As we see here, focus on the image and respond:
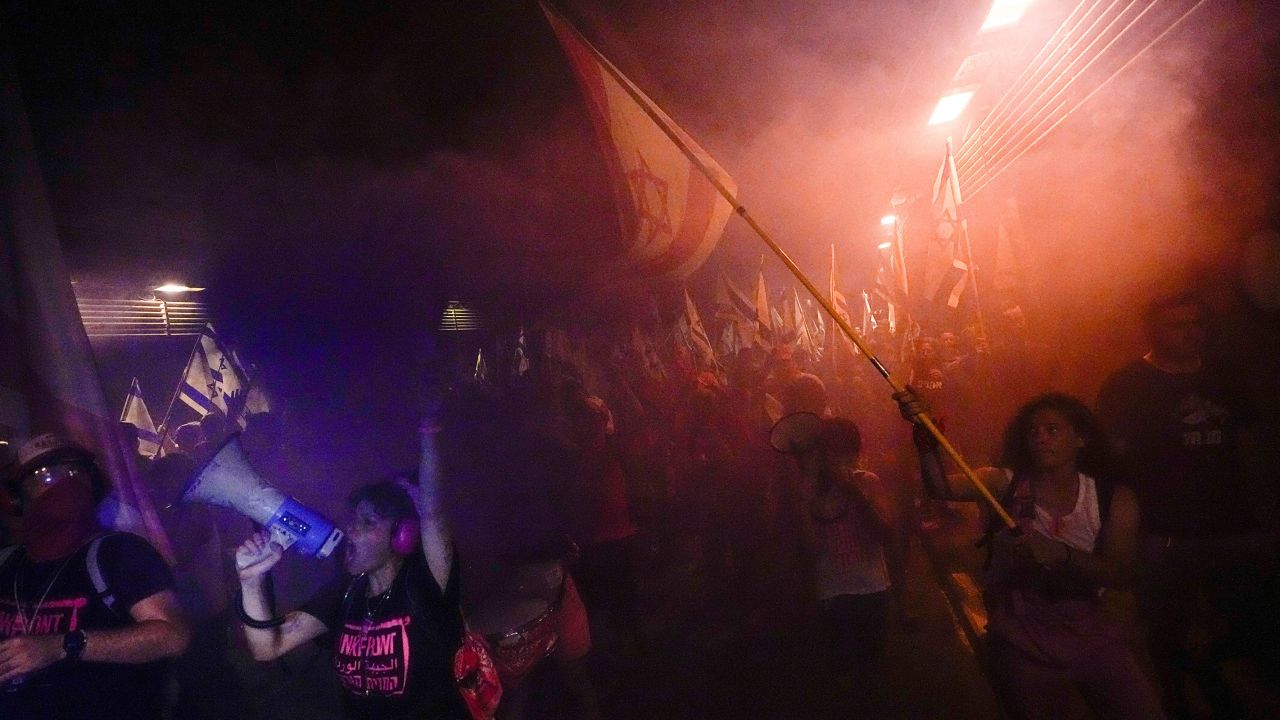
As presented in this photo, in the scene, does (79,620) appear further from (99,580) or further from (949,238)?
(949,238)

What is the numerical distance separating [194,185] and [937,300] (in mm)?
6611

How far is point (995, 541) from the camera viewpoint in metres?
2.24

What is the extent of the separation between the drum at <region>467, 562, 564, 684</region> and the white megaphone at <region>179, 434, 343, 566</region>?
0.96m

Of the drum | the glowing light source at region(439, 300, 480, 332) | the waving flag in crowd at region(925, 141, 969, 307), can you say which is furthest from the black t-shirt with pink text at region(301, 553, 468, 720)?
the glowing light source at region(439, 300, 480, 332)

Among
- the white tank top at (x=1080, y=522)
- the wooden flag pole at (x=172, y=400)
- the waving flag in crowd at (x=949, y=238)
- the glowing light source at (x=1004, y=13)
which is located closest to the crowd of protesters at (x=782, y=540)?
the white tank top at (x=1080, y=522)

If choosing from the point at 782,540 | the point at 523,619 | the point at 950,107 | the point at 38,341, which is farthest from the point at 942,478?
the point at 38,341

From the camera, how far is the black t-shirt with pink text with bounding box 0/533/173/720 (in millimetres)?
1961

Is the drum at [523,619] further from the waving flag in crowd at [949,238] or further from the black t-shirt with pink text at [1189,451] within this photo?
the waving flag in crowd at [949,238]

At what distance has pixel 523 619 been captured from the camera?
105 inches

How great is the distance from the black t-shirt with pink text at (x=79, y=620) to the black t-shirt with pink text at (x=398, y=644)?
0.72 metres

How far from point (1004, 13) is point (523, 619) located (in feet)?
17.0

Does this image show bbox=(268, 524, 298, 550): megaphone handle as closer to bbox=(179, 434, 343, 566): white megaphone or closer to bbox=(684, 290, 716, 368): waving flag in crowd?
bbox=(179, 434, 343, 566): white megaphone

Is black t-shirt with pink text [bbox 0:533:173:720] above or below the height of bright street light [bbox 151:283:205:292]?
below

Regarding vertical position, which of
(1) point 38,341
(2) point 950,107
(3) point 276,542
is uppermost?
(2) point 950,107
